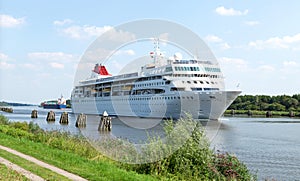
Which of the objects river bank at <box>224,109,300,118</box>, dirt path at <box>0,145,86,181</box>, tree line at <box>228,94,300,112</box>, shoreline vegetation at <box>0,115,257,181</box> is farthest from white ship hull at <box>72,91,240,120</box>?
tree line at <box>228,94,300,112</box>

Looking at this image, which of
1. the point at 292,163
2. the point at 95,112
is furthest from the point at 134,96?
the point at 292,163

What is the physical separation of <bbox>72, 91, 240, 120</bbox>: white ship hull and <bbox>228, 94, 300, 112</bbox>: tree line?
172 ft

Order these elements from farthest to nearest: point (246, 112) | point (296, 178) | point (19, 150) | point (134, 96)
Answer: point (246, 112) < point (134, 96) < point (296, 178) < point (19, 150)

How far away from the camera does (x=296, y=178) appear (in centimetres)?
1703

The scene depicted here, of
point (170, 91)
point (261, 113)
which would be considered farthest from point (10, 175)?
point (261, 113)

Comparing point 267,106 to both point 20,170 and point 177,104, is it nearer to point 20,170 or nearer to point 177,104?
point 177,104

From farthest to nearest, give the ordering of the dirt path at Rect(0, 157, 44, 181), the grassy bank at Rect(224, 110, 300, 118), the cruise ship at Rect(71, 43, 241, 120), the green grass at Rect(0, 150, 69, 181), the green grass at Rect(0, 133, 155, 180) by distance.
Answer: the grassy bank at Rect(224, 110, 300, 118), the cruise ship at Rect(71, 43, 241, 120), the green grass at Rect(0, 133, 155, 180), the green grass at Rect(0, 150, 69, 181), the dirt path at Rect(0, 157, 44, 181)

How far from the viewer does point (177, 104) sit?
2010 inches

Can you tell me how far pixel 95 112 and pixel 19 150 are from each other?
202 ft

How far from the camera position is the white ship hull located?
49156 millimetres

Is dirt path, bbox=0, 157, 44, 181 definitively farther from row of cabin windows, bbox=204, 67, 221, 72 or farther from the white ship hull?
row of cabin windows, bbox=204, 67, 221, 72

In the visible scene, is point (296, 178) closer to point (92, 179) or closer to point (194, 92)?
point (92, 179)

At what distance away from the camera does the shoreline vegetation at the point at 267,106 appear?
9625cm

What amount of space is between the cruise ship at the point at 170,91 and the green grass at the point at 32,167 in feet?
107
